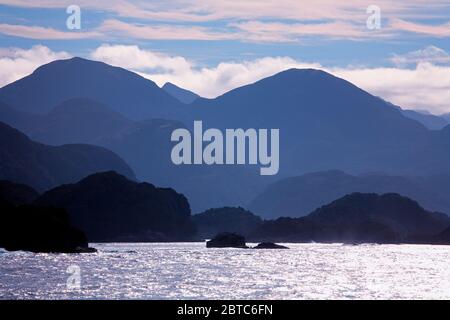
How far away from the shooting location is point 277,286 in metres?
121

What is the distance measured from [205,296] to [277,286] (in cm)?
2054

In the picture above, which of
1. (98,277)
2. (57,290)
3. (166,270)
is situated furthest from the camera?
(166,270)

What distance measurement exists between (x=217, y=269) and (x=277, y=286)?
49781mm

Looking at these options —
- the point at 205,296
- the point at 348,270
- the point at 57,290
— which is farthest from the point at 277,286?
the point at 348,270

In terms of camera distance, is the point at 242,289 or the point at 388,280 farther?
the point at 388,280

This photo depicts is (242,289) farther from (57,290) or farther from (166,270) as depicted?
(166,270)

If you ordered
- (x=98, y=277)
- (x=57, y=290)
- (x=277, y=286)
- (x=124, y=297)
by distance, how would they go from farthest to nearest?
(x=98, y=277) < (x=277, y=286) < (x=57, y=290) < (x=124, y=297)
